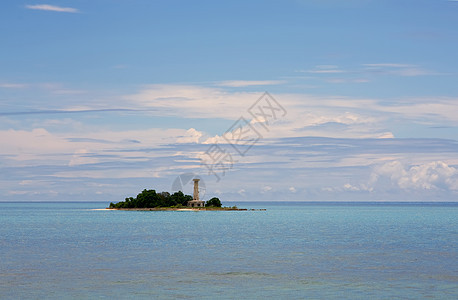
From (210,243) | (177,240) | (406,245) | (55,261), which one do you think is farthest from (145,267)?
(406,245)

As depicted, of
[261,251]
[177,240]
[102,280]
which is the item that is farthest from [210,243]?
[102,280]

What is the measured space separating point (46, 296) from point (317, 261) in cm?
2990

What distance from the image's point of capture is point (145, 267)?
54.4m

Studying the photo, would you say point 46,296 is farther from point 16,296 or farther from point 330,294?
point 330,294

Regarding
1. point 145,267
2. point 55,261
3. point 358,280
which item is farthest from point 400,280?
point 55,261


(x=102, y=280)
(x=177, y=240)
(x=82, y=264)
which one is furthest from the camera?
(x=177, y=240)

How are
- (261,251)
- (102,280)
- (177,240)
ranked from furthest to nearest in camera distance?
(177,240) < (261,251) < (102,280)

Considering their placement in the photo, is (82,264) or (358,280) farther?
(82,264)

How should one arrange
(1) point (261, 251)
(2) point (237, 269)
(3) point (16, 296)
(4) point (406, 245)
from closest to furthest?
(3) point (16, 296), (2) point (237, 269), (1) point (261, 251), (4) point (406, 245)

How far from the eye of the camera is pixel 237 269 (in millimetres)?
53031

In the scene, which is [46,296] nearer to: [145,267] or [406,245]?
[145,267]

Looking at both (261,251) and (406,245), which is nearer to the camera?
(261,251)

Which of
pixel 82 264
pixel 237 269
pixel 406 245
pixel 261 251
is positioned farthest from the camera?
pixel 406 245

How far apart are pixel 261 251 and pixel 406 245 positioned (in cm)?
2404
